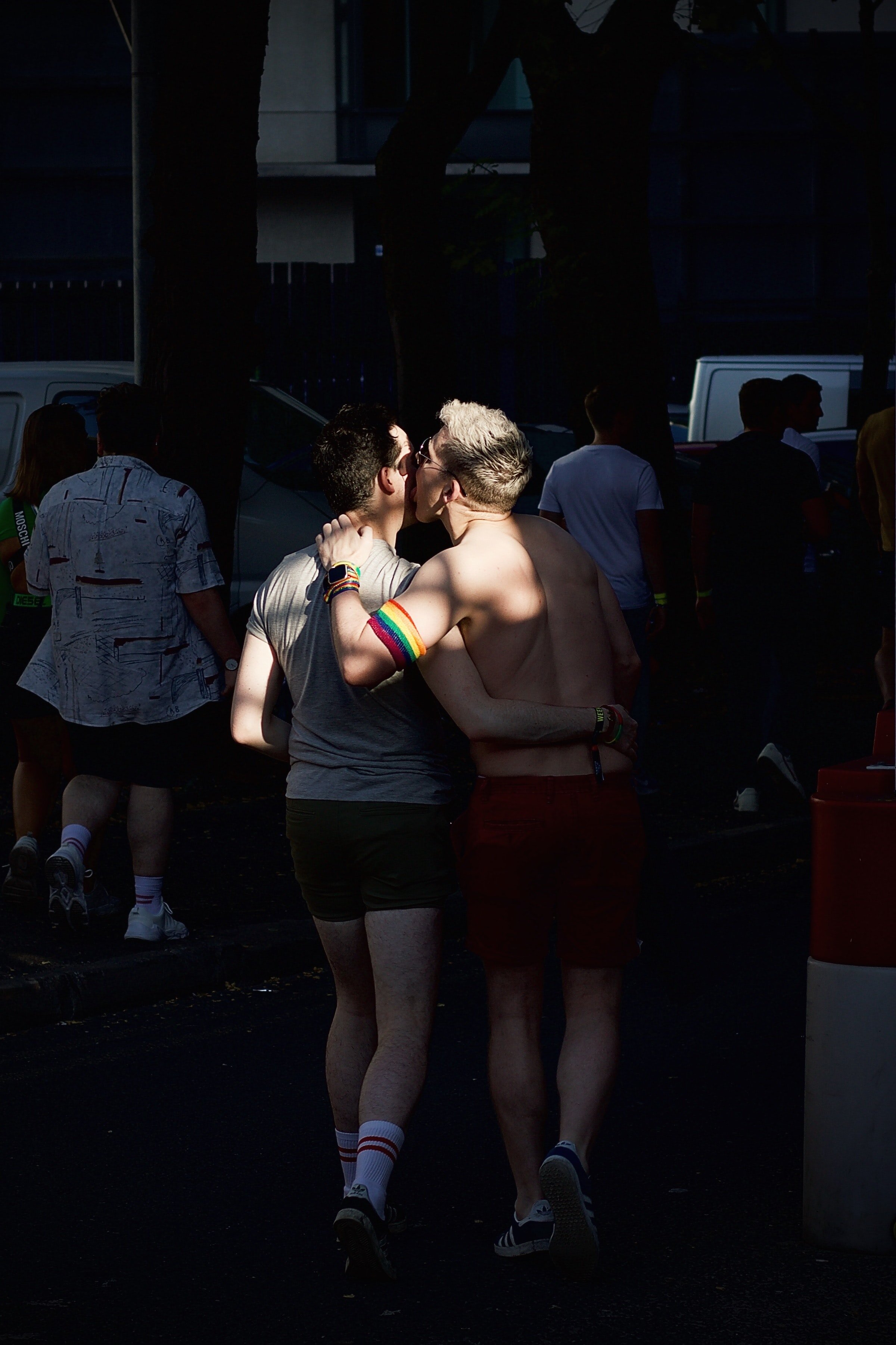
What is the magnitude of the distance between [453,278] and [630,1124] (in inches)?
516

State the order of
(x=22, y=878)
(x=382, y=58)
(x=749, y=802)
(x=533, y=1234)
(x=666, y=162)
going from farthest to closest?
(x=382, y=58)
(x=666, y=162)
(x=749, y=802)
(x=22, y=878)
(x=533, y=1234)

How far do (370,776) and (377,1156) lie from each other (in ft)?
2.60

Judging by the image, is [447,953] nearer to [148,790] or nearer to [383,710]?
[148,790]

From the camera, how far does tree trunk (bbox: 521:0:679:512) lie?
13031 millimetres

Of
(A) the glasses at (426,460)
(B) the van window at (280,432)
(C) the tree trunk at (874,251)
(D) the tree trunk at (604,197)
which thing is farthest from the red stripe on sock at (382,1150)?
(C) the tree trunk at (874,251)

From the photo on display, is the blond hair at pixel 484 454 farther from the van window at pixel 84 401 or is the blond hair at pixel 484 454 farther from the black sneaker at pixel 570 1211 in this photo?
the van window at pixel 84 401

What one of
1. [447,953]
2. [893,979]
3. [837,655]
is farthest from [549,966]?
[837,655]

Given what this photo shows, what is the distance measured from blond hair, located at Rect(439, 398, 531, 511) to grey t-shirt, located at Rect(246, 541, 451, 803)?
237 mm

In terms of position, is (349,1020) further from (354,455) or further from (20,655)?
(20,655)

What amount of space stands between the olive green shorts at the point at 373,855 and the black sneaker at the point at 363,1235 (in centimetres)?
60

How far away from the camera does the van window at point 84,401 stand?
11.1 meters

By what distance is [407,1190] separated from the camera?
4508mm

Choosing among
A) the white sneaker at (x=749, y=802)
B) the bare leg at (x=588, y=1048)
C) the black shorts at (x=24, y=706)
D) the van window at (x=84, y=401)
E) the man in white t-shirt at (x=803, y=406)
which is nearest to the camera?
the bare leg at (x=588, y=1048)

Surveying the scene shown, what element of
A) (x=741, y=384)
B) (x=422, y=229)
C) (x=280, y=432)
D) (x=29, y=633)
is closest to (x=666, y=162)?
(x=741, y=384)
